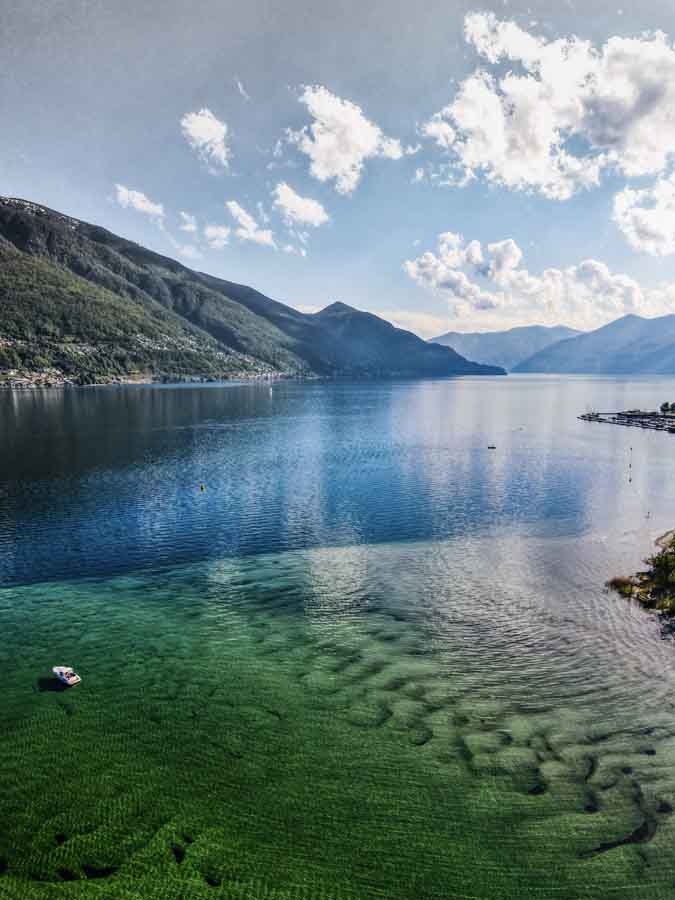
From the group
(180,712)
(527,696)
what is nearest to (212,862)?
(180,712)

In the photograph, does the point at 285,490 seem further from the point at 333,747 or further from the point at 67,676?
the point at 333,747

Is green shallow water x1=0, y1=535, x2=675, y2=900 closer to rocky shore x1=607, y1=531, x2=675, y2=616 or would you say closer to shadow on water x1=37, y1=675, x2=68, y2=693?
shadow on water x1=37, y1=675, x2=68, y2=693

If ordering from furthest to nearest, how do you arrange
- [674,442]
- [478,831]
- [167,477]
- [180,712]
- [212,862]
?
1. [674,442]
2. [167,477]
3. [180,712]
4. [478,831]
5. [212,862]

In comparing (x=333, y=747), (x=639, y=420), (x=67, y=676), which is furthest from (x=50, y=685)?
(x=639, y=420)

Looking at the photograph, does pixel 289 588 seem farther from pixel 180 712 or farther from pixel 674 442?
A: pixel 674 442

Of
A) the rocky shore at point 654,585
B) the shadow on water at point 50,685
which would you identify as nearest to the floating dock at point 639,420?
the rocky shore at point 654,585

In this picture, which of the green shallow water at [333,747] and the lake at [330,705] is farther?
the lake at [330,705]

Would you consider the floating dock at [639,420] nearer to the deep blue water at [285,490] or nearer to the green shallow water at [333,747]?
the deep blue water at [285,490]
